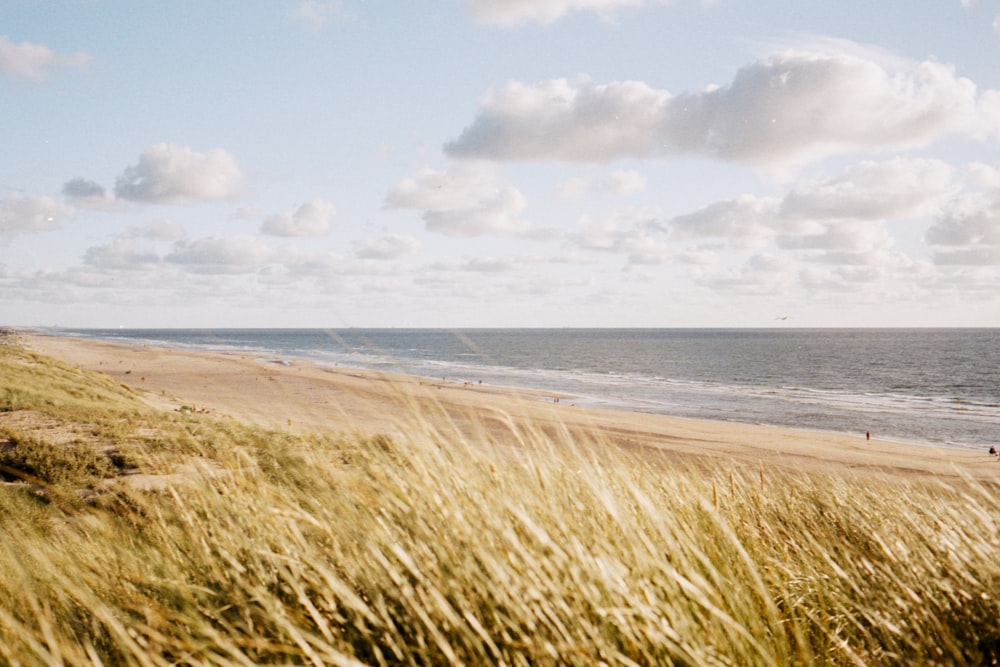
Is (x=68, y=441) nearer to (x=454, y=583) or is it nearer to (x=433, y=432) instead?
(x=433, y=432)

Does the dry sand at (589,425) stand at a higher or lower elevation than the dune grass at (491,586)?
lower

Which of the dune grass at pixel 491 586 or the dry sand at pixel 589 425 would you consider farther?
the dry sand at pixel 589 425

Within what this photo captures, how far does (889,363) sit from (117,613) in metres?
86.5

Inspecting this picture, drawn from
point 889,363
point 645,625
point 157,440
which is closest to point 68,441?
point 157,440

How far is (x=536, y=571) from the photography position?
2082 millimetres

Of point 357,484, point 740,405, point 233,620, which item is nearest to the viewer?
point 233,620

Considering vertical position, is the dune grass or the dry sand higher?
the dune grass

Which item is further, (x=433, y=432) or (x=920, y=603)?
(x=433, y=432)

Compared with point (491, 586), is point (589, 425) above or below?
below

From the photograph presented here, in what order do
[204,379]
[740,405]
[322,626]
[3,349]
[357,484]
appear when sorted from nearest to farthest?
[322,626] < [357,484] < [3,349] < [740,405] < [204,379]

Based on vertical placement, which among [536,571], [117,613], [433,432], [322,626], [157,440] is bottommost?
[157,440]

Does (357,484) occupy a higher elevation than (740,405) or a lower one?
higher

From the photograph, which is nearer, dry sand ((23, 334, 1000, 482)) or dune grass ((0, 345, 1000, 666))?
dune grass ((0, 345, 1000, 666))

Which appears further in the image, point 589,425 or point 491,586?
point 589,425
